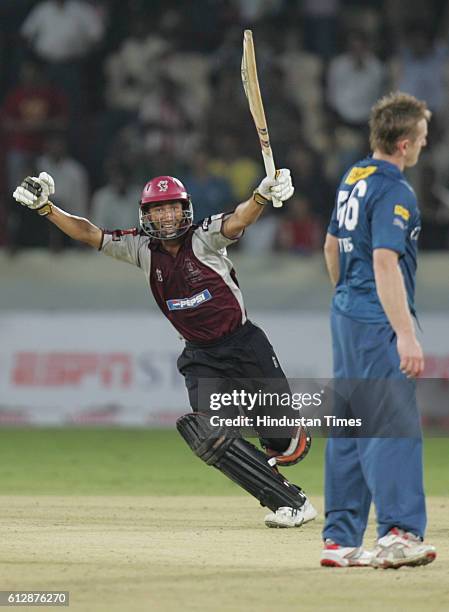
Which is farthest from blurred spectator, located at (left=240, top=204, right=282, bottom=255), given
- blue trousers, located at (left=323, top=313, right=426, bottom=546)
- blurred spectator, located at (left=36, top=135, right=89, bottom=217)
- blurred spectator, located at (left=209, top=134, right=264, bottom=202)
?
blue trousers, located at (left=323, top=313, right=426, bottom=546)

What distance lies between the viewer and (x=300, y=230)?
604 inches

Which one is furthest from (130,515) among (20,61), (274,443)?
(20,61)

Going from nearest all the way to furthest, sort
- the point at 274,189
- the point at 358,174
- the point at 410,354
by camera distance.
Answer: the point at 410,354 < the point at 358,174 < the point at 274,189

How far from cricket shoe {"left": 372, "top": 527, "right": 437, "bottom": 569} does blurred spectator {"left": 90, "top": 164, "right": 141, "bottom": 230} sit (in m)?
9.32

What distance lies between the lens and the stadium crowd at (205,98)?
1556cm

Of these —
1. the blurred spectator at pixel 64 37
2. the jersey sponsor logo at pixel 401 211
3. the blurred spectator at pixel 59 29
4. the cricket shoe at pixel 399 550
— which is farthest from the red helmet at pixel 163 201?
the blurred spectator at pixel 59 29

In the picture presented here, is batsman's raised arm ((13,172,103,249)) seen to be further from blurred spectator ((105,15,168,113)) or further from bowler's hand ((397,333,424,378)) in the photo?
blurred spectator ((105,15,168,113))

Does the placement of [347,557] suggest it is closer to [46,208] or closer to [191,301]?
[191,301]

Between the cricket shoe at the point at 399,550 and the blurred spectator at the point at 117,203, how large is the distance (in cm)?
932

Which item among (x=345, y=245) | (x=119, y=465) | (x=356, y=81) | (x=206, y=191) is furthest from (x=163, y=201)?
(x=356, y=81)

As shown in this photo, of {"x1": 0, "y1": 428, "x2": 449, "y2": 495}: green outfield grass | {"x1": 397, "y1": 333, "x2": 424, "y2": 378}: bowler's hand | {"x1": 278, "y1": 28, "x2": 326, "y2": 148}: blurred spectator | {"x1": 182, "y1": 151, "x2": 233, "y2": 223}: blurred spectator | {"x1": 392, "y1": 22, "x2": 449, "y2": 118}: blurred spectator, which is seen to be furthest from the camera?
{"x1": 278, "y1": 28, "x2": 326, "y2": 148}: blurred spectator

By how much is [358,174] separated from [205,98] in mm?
10836

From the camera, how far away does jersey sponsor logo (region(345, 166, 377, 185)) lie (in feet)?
21.0

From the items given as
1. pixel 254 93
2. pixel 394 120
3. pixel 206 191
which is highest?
pixel 206 191
